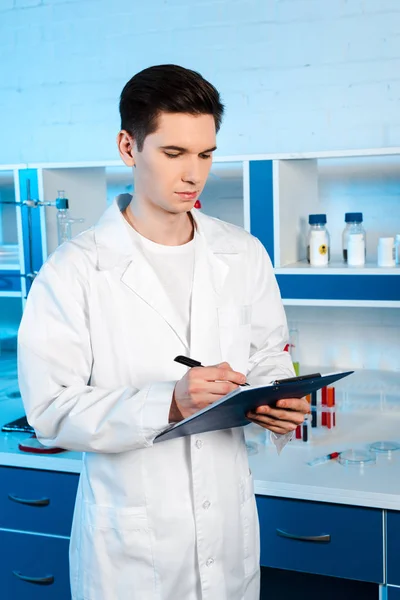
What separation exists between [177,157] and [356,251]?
108 centimetres

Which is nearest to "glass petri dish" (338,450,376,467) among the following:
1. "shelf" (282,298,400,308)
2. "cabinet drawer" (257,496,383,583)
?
"cabinet drawer" (257,496,383,583)

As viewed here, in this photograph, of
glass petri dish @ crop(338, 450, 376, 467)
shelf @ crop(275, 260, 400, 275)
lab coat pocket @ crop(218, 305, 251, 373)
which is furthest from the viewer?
shelf @ crop(275, 260, 400, 275)

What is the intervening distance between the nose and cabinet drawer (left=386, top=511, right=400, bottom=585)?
36.9 inches

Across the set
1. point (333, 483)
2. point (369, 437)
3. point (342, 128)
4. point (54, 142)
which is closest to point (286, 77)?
point (342, 128)

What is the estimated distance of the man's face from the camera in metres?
1.35

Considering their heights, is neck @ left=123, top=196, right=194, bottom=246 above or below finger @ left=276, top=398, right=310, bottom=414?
above

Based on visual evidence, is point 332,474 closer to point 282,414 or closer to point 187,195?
point 282,414

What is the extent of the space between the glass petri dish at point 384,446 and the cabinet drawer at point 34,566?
2.89 feet

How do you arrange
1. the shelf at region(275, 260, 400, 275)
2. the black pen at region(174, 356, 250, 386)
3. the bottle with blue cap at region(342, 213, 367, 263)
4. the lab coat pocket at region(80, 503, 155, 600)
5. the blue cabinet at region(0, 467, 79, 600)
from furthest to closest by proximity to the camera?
1. the bottle with blue cap at region(342, 213, 367, 263)
2. the shelf at region(275, 260, 400, 275)
3. the blue cabinet at region(0, 467, 79, 600)
4. the lab coat pocket at region(80, 503, 155, 600)
5. the black pen at region(174, 356, 250, 386)

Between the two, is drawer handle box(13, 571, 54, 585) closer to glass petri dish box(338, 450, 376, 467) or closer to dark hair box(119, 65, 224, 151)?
glass petri dish box(338, 450, 376, 467)

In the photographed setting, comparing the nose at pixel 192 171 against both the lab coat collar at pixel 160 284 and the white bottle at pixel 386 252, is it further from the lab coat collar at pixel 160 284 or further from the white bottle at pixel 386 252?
the white bottle at pixel 386 252

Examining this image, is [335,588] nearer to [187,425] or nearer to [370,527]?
[370,527]

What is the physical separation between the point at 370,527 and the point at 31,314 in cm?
96

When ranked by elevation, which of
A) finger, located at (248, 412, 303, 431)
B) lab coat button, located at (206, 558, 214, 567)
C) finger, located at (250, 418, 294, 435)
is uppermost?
finger, located at (248, 412, 303, 431)
